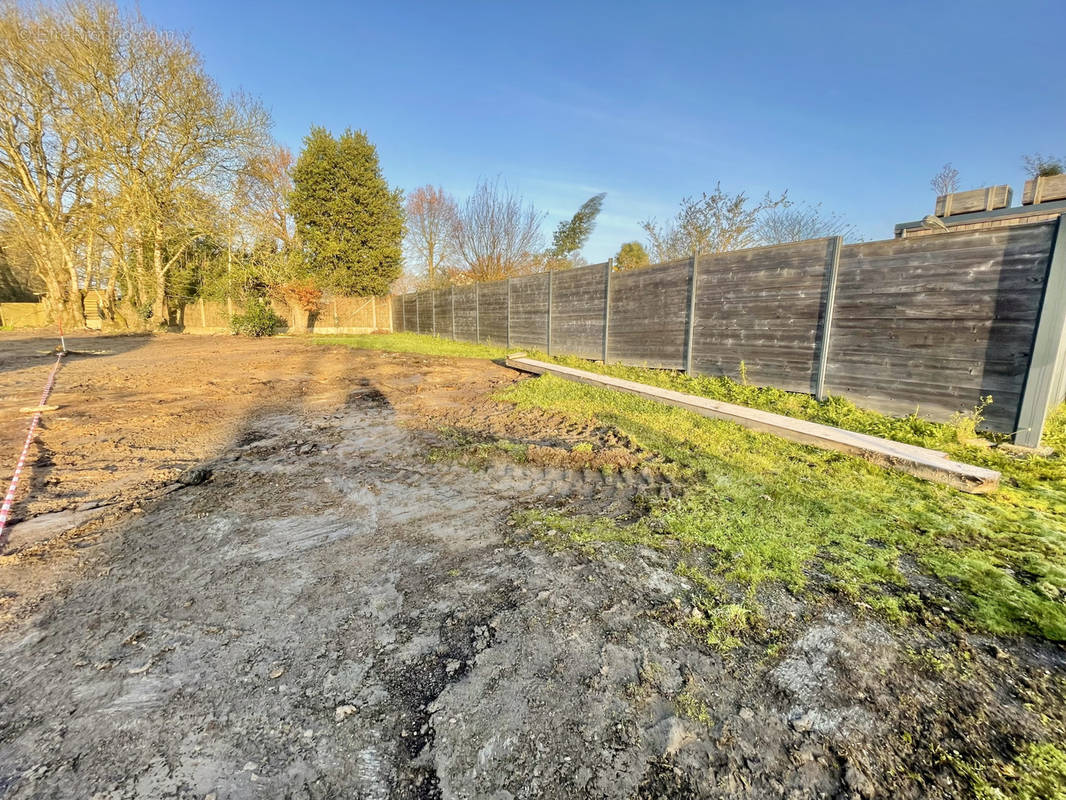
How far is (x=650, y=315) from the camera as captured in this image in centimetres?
788

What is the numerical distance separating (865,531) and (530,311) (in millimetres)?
10054

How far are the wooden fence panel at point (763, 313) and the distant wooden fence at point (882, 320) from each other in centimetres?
1

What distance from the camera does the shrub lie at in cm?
1827

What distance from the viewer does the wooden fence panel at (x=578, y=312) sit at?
30.5ft

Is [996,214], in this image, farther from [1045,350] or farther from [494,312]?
[494,312]

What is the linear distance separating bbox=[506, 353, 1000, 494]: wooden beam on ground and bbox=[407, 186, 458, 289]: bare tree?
20.9 m

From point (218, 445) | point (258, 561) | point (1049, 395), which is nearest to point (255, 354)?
point (218, 445)

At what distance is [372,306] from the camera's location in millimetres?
22219

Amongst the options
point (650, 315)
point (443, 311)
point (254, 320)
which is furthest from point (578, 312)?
point (254, 320)

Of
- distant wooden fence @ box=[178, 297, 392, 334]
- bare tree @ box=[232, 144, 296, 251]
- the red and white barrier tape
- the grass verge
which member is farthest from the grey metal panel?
bare tree @ box=[232, 144, 296, 251]

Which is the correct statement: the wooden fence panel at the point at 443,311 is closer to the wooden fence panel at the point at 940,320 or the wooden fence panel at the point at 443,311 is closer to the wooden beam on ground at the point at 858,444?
the wooden beam on ground at the point at 858,444

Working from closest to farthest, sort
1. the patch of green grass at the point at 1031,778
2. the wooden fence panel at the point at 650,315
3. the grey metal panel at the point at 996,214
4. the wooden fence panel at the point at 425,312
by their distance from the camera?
the patch of green grass at the point at 1031,778
the grey metal panel at the point at 996,214
the wooden fence panel at the point at 650,315
the wooden fence panel at the point at 425,312

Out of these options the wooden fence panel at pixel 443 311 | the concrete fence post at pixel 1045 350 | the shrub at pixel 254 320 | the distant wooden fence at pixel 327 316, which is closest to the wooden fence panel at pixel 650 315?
the concrete fence post at pixel 1045 350

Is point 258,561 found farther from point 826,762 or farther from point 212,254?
point 212,254
